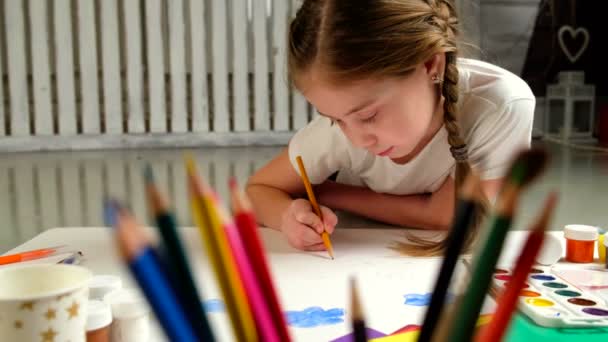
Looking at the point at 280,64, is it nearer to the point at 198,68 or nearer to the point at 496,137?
the point at 198,68

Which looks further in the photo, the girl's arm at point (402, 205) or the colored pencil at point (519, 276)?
the girl's arm at point (402, 205)

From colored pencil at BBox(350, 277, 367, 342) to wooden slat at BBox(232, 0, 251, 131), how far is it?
259cm

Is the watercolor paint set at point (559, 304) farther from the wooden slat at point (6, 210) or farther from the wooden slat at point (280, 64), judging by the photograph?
the wooden slat at point (280, 64)

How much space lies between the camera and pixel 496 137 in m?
0.91

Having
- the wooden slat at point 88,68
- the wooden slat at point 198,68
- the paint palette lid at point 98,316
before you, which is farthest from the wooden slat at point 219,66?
the paint palette lid at point 98,316

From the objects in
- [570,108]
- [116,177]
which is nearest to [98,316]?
[116,177]

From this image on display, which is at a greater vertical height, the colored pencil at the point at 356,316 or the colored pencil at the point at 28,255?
the colored pencil at the point at 356,316

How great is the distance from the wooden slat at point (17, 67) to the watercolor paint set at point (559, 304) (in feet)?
8.18

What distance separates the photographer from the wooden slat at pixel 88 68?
2611 millimetres

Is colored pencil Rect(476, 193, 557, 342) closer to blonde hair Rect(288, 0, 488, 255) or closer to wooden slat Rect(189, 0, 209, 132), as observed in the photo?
blonde hair Rect(288, 0, 488, 255)

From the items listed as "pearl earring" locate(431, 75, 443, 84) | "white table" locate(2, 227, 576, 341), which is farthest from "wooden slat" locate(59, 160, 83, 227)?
"pearl earring" locate(431, 75, 443, 84)

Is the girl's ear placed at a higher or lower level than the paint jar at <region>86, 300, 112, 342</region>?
higher

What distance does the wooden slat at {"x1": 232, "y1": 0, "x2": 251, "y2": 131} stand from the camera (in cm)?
271

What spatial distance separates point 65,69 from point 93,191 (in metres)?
1.24
